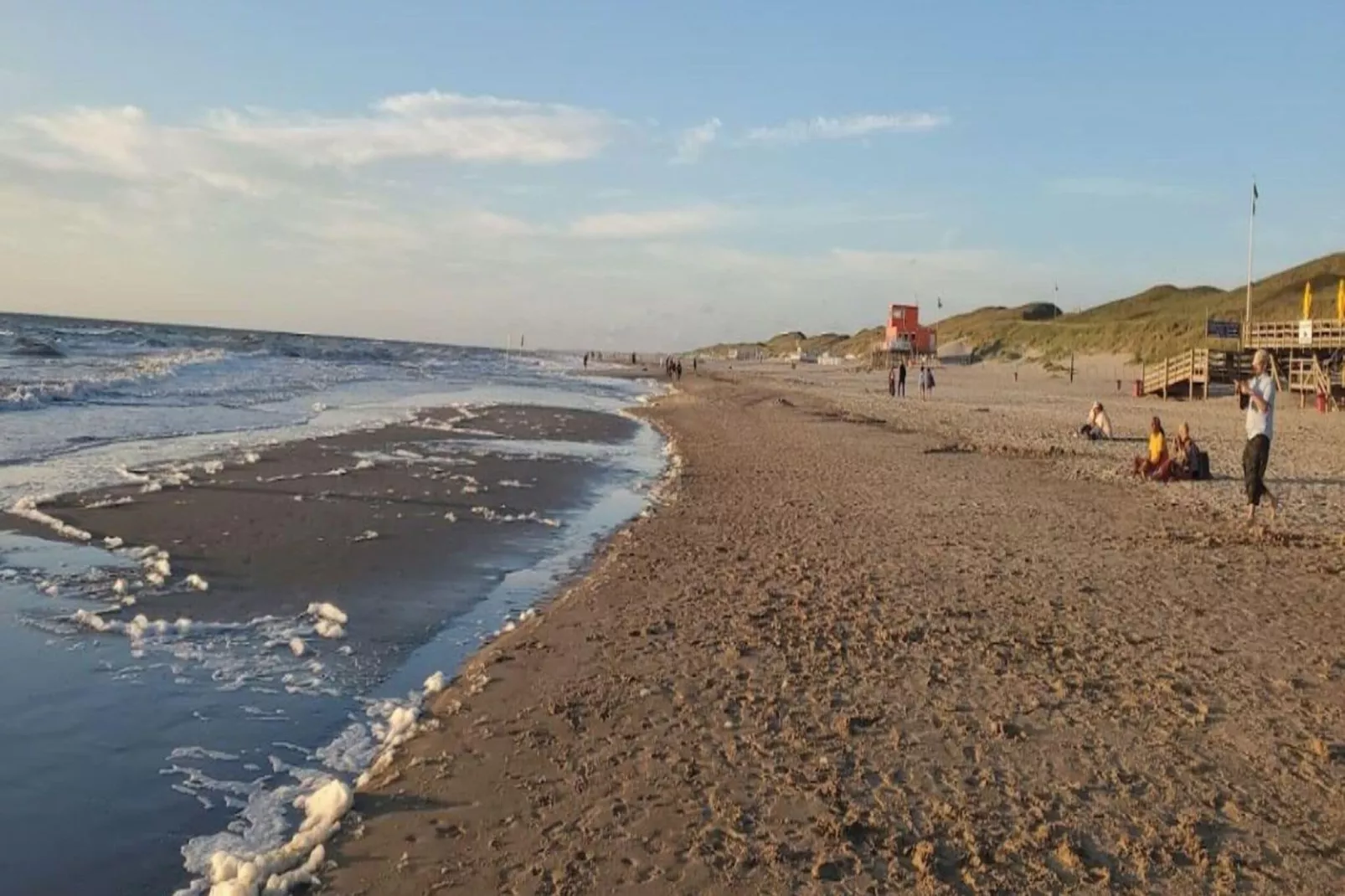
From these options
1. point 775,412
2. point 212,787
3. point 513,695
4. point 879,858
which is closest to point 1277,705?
point 879,858

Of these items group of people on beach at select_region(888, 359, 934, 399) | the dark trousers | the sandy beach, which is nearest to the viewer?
the sandy beach

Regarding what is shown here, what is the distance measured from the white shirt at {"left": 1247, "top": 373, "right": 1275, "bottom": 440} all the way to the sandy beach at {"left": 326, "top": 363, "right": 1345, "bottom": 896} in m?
1.22

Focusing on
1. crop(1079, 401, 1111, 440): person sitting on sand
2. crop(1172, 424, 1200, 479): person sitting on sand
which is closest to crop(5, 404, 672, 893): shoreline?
crop(1172, 424, 1200, 479): person sitting on sand

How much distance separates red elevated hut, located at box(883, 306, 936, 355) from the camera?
86375 mm

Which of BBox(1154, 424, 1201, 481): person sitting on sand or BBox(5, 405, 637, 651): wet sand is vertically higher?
BBox(1154, 424, 1201, 481): person sitting on sand

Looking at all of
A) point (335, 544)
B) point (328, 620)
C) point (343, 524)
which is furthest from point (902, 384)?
point (328, 620)

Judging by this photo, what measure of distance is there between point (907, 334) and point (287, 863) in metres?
88.5

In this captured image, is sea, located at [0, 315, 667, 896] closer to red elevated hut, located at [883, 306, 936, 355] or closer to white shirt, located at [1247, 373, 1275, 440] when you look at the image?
white shirt, located at [1247, 373, 1275, 440]

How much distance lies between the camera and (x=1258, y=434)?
12.0 meters

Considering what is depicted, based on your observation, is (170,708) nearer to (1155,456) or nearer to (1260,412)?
(1260,412)

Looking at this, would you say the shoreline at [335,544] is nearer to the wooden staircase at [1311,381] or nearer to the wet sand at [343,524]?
the wet sand at [343,524]

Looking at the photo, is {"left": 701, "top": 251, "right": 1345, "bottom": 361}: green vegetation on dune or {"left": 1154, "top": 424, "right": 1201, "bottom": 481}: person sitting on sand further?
{"left": 701, "top": 251, "right": 1345, "bottom": 361}: green vegetation on dune

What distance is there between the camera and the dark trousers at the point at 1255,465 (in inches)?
468

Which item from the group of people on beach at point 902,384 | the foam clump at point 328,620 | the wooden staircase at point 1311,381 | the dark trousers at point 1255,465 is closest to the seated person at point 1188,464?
the dark trousers at point 1255,465
